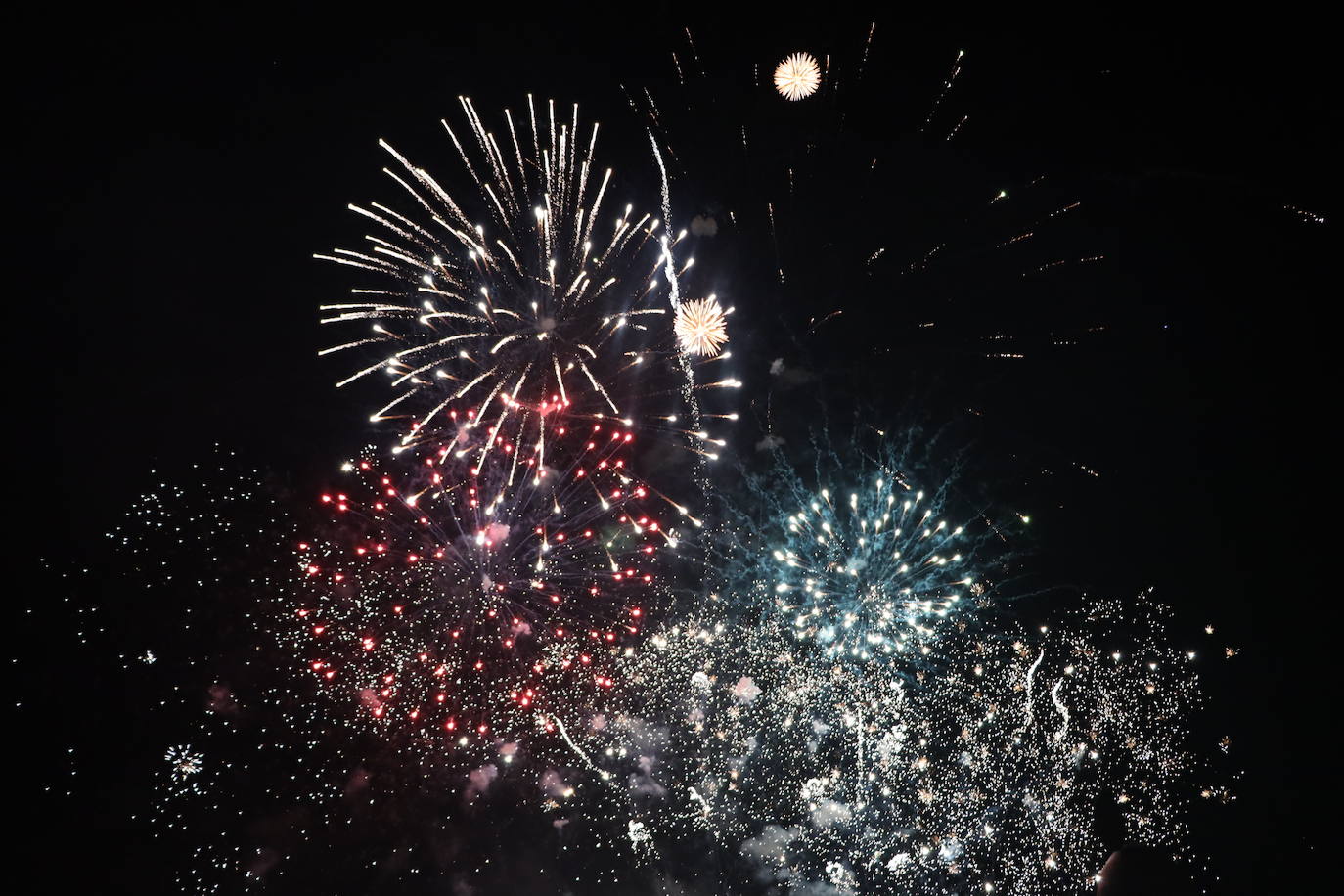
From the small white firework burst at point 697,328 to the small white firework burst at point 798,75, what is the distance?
3430 millimetres

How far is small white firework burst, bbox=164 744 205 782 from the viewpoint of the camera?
10477mm

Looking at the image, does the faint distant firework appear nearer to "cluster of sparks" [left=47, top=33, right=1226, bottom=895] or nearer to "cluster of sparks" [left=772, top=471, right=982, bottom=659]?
"cluster of sparks" [left=47, top=33, right=1226, bottom=895]

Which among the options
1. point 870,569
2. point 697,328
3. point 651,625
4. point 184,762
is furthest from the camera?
point 651,625

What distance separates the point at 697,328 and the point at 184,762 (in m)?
12.1

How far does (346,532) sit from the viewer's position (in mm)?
10180

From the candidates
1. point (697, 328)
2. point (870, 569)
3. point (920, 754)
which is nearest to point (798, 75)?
point (697, 328)

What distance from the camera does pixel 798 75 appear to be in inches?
341

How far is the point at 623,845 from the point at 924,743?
660cm

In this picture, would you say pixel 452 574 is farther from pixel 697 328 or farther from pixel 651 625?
pixel 697 328

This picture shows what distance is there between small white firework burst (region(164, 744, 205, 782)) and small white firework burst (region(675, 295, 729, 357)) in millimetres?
11548

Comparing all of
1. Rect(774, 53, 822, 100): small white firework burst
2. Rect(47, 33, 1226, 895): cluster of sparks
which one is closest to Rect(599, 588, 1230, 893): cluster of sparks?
Rect(47, 33, 1226, 895): cluster of sparks

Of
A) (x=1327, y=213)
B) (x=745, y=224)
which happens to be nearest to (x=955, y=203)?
(x=745, y=224)

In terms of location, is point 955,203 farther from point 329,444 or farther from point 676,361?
point 329,444

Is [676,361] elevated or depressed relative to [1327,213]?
elevated
